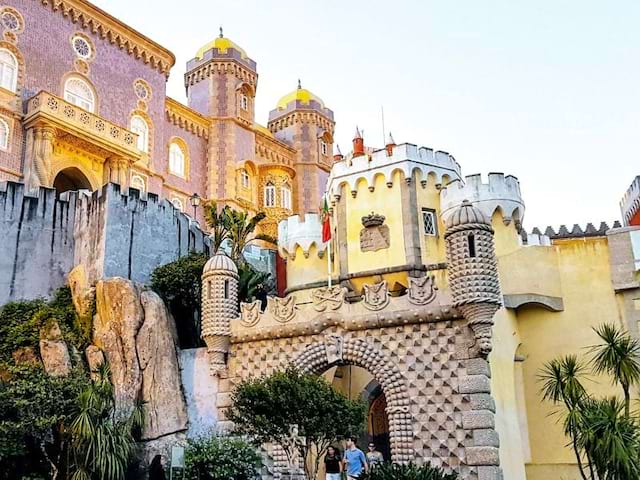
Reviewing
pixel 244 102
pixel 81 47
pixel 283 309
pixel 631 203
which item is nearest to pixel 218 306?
pixel 283 309

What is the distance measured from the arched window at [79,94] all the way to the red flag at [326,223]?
14314 mm

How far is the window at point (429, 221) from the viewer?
75.9 ft

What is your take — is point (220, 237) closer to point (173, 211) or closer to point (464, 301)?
point (173, 211)

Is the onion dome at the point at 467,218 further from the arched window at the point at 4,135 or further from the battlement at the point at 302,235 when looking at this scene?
the arched window at the point at 4,135

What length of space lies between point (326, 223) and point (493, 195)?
A: 18.6 feet

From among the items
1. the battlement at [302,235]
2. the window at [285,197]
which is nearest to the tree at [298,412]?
the battlement at [302,235]

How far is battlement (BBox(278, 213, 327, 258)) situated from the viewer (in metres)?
26.1

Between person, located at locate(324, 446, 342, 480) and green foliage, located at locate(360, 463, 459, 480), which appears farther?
person, located at locate(324, 446, 342, 480)

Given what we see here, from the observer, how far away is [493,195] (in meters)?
22.1

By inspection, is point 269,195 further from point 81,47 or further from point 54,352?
point 54,352

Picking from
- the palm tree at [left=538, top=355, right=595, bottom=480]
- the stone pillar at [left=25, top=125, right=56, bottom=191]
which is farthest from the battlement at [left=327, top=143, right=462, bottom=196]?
the stone pillar at [left=25, top=125, right=56, bottom=191]

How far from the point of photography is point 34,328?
Result: 1958cm

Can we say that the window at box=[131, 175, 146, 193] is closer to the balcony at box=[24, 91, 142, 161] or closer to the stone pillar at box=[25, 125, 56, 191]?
the balcony at box=[24, 91, 142, 161]

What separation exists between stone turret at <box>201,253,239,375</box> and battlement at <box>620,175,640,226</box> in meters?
18.9
